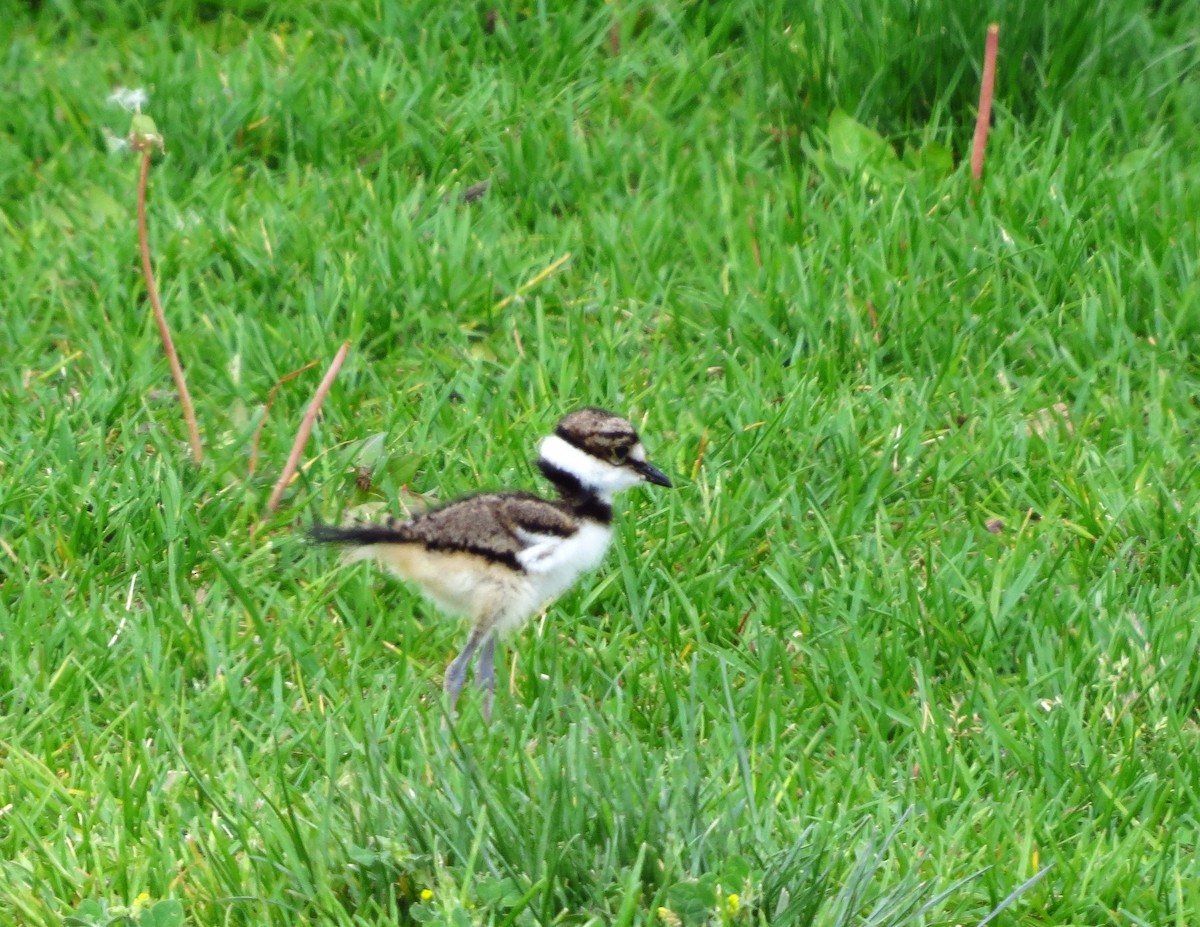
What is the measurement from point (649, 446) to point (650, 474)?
2.72ft

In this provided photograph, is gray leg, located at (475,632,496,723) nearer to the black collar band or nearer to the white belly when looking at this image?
the white belly

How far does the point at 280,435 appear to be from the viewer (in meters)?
5.80

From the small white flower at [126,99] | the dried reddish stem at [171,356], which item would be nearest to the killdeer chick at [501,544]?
the dried reddish stem at [171,356]

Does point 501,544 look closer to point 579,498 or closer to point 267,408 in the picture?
point 579,498

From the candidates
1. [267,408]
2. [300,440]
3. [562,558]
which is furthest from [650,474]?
[267,408]

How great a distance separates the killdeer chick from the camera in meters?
4.55

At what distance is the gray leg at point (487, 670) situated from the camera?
4.61m

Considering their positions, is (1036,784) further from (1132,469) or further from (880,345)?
(880,345)

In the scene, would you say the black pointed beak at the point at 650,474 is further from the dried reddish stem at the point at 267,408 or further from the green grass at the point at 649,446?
the dried reddish stem at the point at 267,408

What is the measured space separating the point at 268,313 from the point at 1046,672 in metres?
3.28

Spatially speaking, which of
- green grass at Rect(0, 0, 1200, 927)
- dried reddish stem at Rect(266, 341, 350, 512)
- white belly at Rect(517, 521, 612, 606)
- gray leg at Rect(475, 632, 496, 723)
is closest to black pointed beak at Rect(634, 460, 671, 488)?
white belly at Rect(517, 521, 612, 606)

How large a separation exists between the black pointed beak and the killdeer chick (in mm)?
73

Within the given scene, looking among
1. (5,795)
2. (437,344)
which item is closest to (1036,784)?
(5,795)

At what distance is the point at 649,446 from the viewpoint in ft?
19.1
